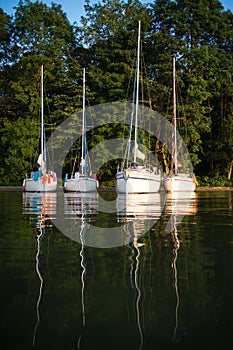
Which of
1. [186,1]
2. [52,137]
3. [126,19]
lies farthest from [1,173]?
[186,1]

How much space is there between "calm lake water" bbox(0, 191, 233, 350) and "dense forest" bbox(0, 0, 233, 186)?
121 ft

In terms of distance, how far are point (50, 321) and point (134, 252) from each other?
357cm

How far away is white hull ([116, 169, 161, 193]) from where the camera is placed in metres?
30.0

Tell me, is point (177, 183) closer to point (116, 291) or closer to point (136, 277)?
point (136, 277)

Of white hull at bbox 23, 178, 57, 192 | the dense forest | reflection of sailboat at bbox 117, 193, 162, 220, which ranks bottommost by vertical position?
reflection of sailboat at bbox 117, 193, 162, 220

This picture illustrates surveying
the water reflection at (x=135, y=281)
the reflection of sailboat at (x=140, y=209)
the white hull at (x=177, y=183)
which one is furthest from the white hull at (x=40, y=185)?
the water reflection at (x=135, y=281)

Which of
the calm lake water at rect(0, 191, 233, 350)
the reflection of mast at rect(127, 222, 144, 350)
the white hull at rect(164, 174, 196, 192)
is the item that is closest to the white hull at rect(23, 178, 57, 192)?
the white hull at rect(164, 174, 196, 192)

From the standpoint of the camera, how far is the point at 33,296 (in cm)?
500

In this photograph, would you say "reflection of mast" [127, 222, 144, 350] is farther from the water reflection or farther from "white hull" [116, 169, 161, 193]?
"white hull" [116, 169, 161, 193]

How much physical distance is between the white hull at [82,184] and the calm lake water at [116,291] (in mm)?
26363

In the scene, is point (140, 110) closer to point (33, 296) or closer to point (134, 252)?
point (134, 252)

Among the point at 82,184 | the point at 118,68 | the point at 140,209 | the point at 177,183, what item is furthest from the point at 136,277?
the point at 118,68

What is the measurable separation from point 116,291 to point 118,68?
4417cm

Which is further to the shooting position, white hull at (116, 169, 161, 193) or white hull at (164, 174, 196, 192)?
white hull at (164, 174, 196, 192)
